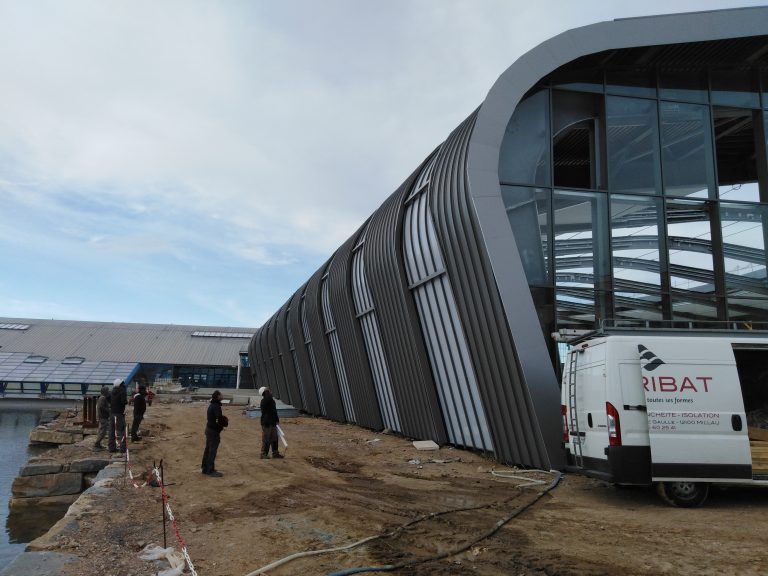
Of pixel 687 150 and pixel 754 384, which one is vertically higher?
pixel 687 150

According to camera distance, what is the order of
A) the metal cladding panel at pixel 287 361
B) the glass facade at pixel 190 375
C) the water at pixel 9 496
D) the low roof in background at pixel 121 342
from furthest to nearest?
1. the glass facade at pixel 190 375
2. the low roof in background at pixel 121 342
3. the metal cladding panel at pixel 287 361
4. the water at pixel 9 496

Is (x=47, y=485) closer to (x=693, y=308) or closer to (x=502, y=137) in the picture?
(x=502, y=137)

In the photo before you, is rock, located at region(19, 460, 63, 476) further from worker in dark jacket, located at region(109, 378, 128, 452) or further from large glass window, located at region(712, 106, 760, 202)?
large glass window, located at region(712, 106, 760, 202)

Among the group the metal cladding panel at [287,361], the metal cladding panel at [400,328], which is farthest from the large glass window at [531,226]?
the metal cladding panel at [287,361]

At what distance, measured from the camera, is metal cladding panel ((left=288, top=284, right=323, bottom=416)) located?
29.7 meters

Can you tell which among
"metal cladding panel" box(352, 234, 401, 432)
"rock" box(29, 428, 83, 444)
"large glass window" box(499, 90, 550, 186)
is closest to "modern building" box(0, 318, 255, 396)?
"rock" box(29, 428, 83, 444)

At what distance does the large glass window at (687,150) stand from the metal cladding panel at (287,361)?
2486cm

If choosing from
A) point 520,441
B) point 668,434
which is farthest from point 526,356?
point 668,434

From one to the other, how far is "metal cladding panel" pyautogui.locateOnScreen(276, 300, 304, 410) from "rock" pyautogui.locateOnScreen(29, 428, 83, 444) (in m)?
14.0

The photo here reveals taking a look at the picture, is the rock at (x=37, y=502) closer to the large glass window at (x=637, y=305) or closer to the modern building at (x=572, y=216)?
the modern building at (x=572, y=216)

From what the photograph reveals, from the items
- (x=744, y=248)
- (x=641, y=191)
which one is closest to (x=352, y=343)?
(x=641, y=191)

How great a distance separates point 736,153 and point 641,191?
326cm

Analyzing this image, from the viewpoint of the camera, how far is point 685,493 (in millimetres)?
7461

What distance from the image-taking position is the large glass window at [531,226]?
11.9m
